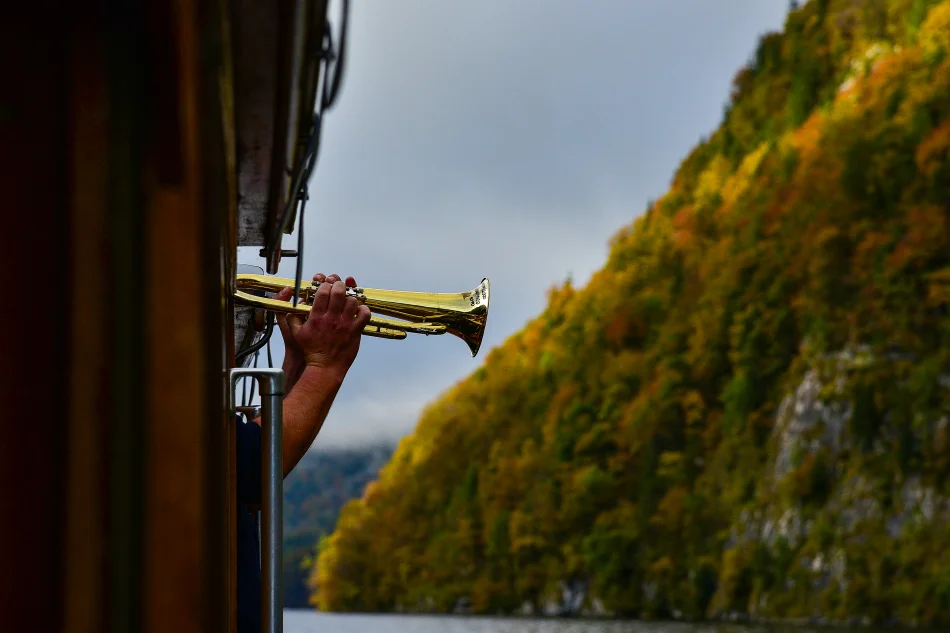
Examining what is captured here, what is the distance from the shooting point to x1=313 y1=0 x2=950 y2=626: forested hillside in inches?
1565

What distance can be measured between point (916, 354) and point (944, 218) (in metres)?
4.20

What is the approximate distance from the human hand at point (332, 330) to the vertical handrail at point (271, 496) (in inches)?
22.2

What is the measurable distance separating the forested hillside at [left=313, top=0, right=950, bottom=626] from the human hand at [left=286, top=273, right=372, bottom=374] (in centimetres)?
3454

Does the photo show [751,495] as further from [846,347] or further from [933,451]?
[933,451]

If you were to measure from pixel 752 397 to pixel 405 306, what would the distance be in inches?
1832

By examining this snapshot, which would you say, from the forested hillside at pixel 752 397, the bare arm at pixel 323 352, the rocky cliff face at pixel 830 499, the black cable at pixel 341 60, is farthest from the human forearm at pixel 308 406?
the rocky cliff face at pixel 830 499

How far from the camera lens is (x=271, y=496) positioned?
2320 millimetres

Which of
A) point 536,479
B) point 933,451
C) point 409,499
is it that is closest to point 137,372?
point 933,451

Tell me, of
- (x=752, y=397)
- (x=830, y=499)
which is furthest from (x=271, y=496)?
(x=752, y=397)

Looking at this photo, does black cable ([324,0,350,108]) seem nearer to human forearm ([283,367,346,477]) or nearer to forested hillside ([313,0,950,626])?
human forearm ([283,367,346,477])

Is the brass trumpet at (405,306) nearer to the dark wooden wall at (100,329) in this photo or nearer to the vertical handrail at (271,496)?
the vertical handrail at (271,496)

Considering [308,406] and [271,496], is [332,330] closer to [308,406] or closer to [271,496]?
[308,406]

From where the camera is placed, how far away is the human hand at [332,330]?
2.91 meters

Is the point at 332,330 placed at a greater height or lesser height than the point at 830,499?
lesser
